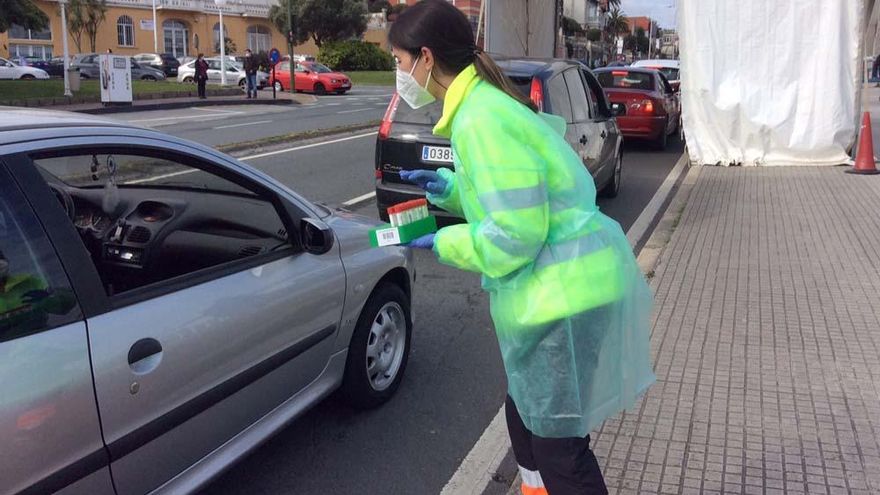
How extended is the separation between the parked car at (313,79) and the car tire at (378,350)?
31965mm

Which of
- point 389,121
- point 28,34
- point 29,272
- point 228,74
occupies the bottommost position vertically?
point 29,272

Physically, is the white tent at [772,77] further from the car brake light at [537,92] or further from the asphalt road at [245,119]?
the asphalt road at [245,119]

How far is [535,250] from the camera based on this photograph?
205cm

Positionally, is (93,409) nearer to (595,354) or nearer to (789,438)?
(595,354)

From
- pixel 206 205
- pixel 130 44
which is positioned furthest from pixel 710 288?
pixel 130 44

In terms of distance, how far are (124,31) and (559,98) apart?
59.0 meters

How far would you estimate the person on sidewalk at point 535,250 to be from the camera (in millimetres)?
2025

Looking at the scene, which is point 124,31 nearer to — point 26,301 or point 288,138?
point 288,138

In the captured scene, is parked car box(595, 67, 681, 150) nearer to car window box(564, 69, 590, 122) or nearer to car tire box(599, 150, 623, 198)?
car tire box(599, 150, 623, 198)

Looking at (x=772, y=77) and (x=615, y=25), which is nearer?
(x=772, y=77)

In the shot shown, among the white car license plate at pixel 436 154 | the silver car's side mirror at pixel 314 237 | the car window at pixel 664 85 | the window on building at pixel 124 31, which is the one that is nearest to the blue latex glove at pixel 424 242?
the silver car's side mirror at pixel 314 237

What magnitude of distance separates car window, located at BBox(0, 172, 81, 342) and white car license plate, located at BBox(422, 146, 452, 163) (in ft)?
15.4

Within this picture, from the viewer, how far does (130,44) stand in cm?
5919

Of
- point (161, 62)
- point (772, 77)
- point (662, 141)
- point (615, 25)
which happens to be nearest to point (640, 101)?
point (662, 141)
